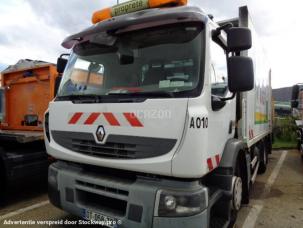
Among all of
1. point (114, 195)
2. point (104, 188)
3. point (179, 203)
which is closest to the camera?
point (179, 203)

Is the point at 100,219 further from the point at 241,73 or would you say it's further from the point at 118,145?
the point at 241,73

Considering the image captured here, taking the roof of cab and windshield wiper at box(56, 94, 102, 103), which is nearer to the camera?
the roof of cab

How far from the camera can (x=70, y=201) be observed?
3.24m

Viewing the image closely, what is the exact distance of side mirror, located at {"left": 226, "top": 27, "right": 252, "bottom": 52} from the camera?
2.79 meters

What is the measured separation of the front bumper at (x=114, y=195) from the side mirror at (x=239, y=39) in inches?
51.4

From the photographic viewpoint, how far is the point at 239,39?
9.19 ft

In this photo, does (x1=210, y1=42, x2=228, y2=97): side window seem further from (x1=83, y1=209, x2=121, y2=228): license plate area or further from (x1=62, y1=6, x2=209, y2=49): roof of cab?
(x1=83, y1=209, x2=121, y2=228): license plate area

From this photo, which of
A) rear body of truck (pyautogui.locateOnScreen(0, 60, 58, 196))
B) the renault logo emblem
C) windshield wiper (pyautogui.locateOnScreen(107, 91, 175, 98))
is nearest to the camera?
windshield wiper (pyautogui.locateOnScreen(107, 91, 175, 98))

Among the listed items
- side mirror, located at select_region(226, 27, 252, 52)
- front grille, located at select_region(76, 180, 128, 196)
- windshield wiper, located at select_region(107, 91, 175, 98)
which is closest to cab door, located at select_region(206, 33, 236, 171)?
side mirror, located at select_region(226, 27, 252, 52)

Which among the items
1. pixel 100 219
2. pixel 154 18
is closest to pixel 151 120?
pixel 154 18

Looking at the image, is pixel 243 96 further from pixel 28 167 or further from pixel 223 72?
pixel 28 167

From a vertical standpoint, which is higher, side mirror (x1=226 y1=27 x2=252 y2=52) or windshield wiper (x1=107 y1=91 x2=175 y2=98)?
side mirror (x1=226 y1=27 x2=252 y2=52)

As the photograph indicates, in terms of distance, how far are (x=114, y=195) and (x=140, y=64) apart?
52.7 inches

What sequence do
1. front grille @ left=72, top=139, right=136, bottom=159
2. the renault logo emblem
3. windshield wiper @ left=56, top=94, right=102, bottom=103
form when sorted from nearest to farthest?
front grille @ left=72, top=139, right=136, bottom=159 → the renault logo emblem → windshield wiper @ left=56, top=94, right=102, bottom=103
